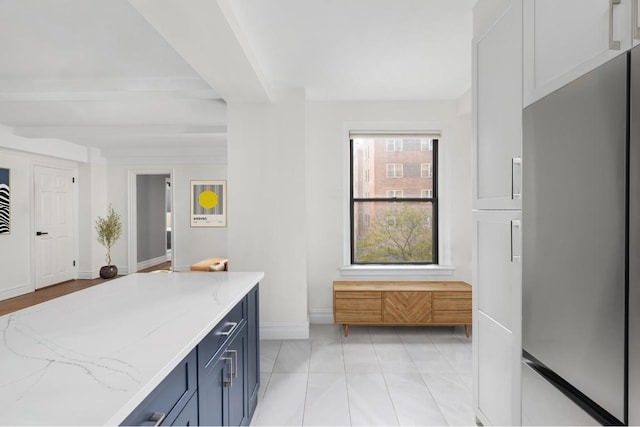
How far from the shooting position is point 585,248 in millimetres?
1062

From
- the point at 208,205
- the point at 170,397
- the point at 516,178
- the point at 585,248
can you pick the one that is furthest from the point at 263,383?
the point at 208,205

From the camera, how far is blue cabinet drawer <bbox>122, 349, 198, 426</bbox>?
2.92 feet

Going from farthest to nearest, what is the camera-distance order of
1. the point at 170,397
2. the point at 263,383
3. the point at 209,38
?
the point at 263,383
the point at 209,38
the point at 170,397

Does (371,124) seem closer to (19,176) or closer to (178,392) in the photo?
(178,392)

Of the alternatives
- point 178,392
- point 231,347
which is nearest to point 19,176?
point 231,347

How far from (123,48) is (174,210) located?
4.98m

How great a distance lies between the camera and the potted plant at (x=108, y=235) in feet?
21.7

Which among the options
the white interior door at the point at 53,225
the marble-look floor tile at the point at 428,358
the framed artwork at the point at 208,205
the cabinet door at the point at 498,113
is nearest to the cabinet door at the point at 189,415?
the cabinet door at the point at 498,113

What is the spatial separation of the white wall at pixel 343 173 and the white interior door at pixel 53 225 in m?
4.92

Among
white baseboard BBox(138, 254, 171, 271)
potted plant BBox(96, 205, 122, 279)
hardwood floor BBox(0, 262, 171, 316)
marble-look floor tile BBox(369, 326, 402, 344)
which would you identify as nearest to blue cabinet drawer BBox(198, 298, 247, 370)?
marble-look floor tile BBox(369, 326, 402, 344)

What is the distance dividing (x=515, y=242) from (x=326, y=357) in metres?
2.08

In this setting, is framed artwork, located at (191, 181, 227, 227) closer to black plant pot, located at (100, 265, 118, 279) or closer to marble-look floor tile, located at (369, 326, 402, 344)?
black plant pot, located at (100, 265, 118, 279)

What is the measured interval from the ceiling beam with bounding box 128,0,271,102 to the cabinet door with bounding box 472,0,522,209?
1399 millimetres

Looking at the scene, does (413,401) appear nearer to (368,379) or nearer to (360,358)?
(368,379)
